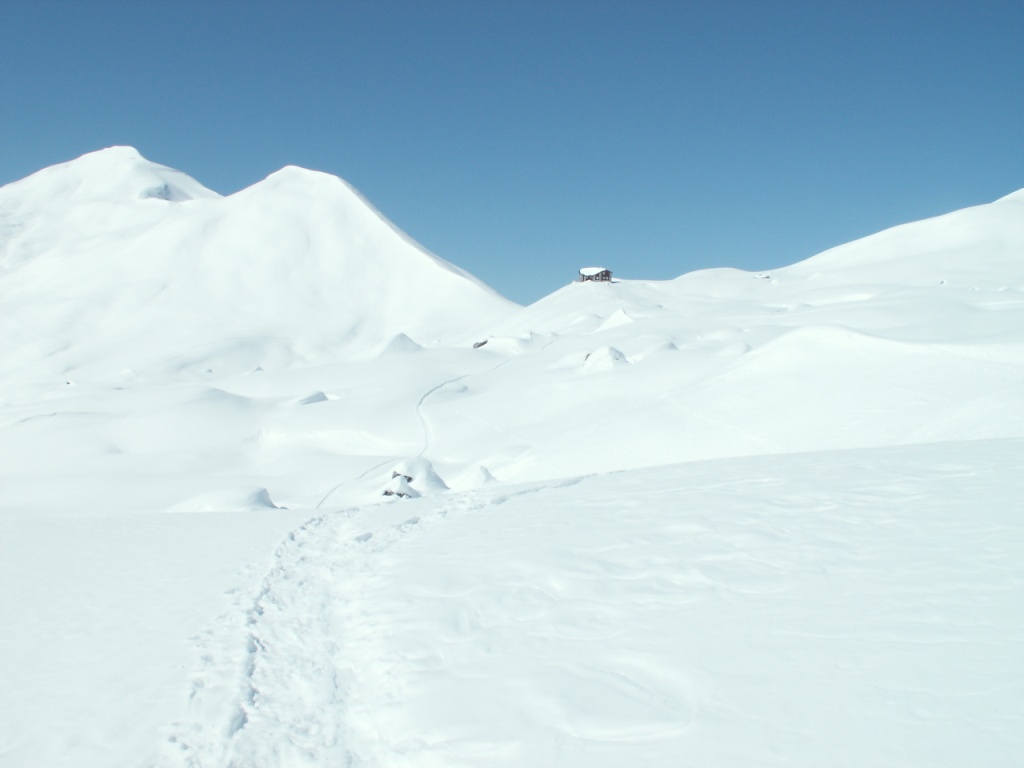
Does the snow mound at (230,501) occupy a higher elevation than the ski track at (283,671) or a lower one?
higher

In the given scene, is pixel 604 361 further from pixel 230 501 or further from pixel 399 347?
pixel 399 347

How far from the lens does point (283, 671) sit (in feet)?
14.4

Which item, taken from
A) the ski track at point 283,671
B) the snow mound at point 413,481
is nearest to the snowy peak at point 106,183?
the snow mound at point 413,481

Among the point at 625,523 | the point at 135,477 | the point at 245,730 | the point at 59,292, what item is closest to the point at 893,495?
the point at 625,523

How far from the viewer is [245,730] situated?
3.70 meters

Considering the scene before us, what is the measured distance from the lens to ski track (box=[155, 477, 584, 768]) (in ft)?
11.6

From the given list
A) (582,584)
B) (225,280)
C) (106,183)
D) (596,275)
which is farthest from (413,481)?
(106,183)

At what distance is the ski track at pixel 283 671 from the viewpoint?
3533 mm

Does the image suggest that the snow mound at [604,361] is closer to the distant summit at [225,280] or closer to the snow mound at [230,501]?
the snow mound at [230,501]

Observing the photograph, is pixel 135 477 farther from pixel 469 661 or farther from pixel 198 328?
pixel 198 328

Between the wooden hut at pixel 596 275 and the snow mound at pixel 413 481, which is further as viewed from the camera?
the wooden hut at pixel 596 275

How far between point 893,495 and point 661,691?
12.3ft

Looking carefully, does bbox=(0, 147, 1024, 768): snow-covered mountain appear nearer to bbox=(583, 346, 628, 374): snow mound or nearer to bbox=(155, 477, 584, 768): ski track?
bbox=(155, 477, 584, 768): ski track

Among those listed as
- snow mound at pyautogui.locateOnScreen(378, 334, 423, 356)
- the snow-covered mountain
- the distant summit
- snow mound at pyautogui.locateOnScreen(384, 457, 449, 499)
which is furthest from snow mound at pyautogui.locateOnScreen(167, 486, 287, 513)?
the distant summit
